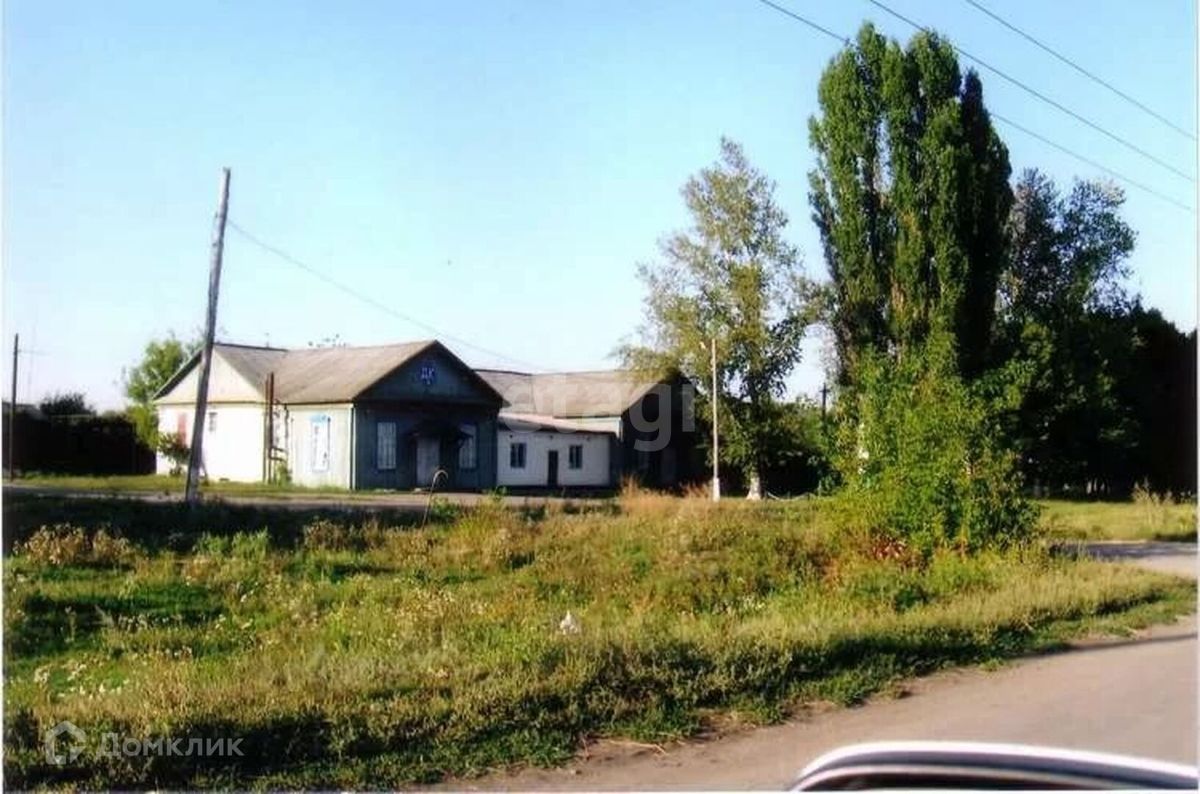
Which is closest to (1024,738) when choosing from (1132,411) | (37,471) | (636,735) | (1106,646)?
(636,735)

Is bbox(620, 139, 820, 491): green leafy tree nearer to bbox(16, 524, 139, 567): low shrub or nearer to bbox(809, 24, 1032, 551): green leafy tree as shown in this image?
bbox(809, 24, 1032, 551): green leafy tree

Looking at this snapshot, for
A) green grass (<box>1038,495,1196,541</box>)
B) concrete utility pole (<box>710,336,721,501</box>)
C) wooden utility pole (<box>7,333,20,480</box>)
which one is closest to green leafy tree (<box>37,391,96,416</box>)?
wooden utility pole (<box>7,333,20,480</box>)

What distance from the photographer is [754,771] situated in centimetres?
496

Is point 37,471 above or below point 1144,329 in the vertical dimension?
below

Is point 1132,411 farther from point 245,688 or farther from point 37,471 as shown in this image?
point 37,471

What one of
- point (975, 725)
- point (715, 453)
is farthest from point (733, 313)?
point (975, 725)

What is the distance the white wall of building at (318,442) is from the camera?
31.9ft

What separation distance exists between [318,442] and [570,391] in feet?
7.60

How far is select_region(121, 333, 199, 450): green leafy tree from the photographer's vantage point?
33.1 feet

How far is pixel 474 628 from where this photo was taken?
310 inches

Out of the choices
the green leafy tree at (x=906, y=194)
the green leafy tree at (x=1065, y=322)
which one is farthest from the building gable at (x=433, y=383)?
the green leafy tree at (x=1065, y=322)

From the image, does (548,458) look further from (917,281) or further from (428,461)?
(917,281)

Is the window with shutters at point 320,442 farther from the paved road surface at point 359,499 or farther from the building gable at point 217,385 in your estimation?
the building gable at point 217,385

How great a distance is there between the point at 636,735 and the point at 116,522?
9.26m
